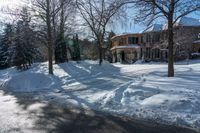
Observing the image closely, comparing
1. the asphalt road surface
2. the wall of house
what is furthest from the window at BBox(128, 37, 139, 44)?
the asphalt road surface

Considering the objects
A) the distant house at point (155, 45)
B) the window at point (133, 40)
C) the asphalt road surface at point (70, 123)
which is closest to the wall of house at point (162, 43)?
the distant house at point (155, 45)

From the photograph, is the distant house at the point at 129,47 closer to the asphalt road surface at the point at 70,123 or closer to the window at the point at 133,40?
the window at the point at 133,40

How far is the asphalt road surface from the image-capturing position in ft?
27.3

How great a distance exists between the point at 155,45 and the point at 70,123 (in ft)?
111

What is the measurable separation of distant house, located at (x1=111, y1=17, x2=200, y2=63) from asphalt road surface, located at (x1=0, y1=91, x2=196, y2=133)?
80.5 feet

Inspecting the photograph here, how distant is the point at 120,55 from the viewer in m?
57.3

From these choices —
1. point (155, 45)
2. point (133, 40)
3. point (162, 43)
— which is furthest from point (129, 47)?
point (162, 43)

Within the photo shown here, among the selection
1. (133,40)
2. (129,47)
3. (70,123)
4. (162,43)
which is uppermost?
(133,40)

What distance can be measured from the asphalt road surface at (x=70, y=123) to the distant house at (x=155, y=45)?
80.5ft

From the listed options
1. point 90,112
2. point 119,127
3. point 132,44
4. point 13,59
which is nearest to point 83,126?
point 119,127

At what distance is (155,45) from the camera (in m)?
41.7

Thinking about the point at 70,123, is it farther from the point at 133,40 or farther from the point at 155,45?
the point at 133,40

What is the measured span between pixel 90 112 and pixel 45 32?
56.0 feet

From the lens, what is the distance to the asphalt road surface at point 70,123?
832 centimetres
